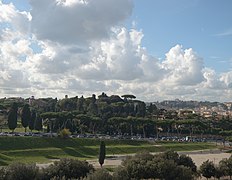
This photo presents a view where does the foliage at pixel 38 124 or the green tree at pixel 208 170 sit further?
the foliage at pixel 38 124

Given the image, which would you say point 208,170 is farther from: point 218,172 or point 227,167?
point 227,167

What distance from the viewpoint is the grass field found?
6081 cm

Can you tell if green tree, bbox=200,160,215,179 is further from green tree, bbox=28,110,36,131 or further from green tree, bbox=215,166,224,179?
green tree, bbox=28,110,36,131

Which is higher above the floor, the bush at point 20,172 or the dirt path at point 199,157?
the bush at point 20,172

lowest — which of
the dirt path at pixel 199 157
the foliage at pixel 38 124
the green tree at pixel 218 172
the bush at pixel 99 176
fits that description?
the dirt path at pixel 199 157

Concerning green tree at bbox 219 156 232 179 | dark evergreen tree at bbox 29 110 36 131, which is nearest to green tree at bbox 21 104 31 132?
dark evergreen tree at bbox 29 110 36 131

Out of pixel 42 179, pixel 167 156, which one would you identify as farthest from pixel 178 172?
pixel 42 179

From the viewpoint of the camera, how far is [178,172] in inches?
1410

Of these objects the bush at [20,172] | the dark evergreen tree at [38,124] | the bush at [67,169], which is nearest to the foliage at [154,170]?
the bush at [67,169]

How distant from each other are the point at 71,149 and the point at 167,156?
30.8 m

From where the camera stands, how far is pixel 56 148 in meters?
68.8

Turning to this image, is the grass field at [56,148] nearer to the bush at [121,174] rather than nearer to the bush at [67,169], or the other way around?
the bush at [67,169]

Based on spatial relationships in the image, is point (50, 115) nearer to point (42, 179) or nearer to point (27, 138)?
point (27, 138)

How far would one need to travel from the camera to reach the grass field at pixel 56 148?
2394 inches
